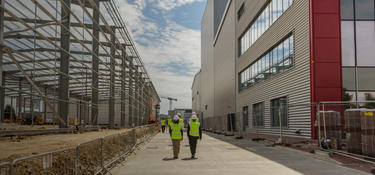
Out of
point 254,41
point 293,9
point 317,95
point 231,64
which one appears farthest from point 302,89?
point 231,64

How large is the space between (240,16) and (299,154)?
25.8 m

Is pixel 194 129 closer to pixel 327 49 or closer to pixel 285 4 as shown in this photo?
pixel 327 49

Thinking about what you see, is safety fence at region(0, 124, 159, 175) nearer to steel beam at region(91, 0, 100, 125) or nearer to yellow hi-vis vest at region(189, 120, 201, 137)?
yellow hi-vis vest at region(189, 120, 201, 137)

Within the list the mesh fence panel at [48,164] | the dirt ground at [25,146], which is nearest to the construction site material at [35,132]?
the dirt ground at [25,146]

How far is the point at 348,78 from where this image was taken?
19.4 m

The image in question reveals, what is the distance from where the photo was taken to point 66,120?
14.0 meters

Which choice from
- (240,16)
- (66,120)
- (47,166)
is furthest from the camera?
(240,16)

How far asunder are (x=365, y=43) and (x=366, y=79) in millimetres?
2077

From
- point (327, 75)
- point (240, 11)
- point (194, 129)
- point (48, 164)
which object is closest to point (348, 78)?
point (327, 75)

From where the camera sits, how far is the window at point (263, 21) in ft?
78.1

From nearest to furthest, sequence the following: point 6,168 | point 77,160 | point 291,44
Result: point 6,168 < point 77,160 < point 291,44

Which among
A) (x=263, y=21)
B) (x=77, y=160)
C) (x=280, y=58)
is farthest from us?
(x=263, y=21)

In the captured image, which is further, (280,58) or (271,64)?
(271,64)

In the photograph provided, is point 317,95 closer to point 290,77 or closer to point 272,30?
point 290,77
